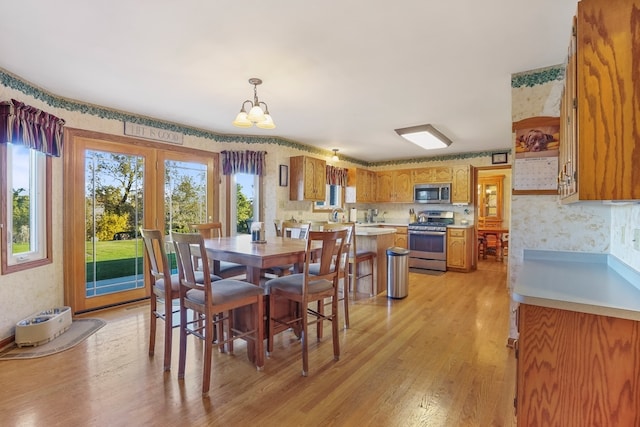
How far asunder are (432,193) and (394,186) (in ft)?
2.85

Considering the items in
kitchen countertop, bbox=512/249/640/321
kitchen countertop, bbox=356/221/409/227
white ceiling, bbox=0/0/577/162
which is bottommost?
kitchen countertop, bbox=512/249/640/321

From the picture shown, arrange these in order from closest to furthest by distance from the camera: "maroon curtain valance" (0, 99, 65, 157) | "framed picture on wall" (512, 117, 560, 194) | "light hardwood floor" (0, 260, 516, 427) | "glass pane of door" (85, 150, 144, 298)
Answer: "light hardwood floor" (0, 260, 516, 427) < "framed picture on wall" (512, 117, 560, 194) < "maroon curtain valance" (0, 99, 65, 157) < "glass pane of door" (85, 150, 144, 298)

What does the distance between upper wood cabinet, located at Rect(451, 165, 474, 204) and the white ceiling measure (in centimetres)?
235

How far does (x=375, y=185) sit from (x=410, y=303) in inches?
146

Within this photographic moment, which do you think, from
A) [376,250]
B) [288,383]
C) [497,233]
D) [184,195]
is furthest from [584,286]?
[497,233]

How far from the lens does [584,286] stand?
1.44m

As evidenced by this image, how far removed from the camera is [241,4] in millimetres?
1805

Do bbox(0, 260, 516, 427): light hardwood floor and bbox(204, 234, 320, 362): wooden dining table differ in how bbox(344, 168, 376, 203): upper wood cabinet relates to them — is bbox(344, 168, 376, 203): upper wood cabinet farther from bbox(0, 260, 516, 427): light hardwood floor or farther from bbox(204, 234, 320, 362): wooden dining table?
bbox(204, 234, 320, 362): wooden dining table

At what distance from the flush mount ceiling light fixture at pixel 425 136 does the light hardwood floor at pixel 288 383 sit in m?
2.54

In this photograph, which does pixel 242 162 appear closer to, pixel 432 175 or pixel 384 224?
pixel 384 224

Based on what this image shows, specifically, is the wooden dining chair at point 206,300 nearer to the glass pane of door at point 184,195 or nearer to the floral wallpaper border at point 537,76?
the glass pane of door at point 184,195

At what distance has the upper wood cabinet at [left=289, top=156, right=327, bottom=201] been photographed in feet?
17.0

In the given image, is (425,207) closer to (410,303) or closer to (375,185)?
(375,185)

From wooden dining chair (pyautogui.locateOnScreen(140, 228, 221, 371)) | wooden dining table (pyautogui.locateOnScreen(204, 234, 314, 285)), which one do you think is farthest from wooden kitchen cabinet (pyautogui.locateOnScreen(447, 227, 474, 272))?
wooden dining chair (pyautogui.locateOnScreen(140, 228, 221, 371))
